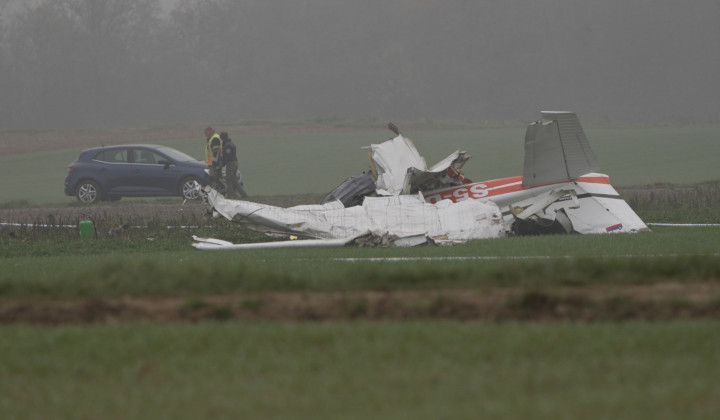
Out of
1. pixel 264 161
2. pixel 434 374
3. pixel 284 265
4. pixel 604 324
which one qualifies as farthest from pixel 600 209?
pixel 264 161

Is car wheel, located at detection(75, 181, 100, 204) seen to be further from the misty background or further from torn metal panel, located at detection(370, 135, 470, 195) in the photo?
the misty background

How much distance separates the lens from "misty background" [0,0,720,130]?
8650 cm

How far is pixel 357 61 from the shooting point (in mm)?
91188

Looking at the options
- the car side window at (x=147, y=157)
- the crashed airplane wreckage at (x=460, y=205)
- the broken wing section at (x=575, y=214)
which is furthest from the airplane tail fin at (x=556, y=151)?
the car side window at (x=147, y=157)

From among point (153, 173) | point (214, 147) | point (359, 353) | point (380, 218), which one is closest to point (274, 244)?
point (380, 218)

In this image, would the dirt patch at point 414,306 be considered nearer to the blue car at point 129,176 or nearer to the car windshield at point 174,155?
the blue car at point 129,176

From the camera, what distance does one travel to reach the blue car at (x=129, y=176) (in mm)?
28062

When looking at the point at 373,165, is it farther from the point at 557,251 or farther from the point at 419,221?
the point at 557,251

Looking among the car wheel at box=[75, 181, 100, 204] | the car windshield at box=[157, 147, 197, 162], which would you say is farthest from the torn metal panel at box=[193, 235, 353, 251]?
the car wheel at box=[75, 181, 100, 204]

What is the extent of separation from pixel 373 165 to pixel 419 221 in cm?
242

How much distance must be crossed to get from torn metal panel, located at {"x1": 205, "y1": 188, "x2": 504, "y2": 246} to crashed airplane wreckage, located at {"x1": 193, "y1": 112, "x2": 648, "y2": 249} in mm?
16

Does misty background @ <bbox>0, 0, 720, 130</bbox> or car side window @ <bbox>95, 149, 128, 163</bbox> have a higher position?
misty background @ <bbox>0, 0, 720, 130</bbox>

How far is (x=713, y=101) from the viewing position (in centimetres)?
8762

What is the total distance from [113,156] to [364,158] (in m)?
15.1
